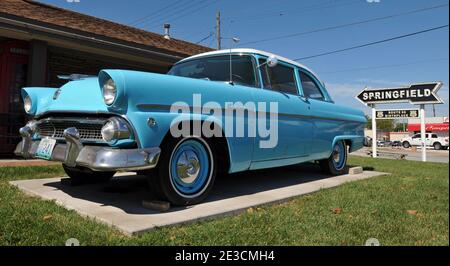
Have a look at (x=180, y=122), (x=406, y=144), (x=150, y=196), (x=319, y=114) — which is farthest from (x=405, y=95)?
(x=406, y=144)

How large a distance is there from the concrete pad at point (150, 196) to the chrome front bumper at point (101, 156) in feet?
1.39

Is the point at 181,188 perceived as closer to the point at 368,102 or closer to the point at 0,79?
the point at 0,79

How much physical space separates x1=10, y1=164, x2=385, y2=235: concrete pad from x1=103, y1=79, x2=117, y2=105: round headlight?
94cm

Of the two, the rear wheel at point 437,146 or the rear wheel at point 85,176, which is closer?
the rear wheel at point 85,176

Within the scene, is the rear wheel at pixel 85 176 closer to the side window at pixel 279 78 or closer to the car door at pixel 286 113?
the car door at pixel 286 113

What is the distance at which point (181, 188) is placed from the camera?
3.62 m

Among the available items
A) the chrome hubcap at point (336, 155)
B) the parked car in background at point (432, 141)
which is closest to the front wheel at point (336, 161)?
the chrome hubcap at point (336, 155)

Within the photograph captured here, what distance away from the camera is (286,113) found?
4758 mm

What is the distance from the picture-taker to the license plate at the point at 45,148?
11.6ft

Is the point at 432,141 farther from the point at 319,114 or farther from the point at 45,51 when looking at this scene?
the point at 45,51

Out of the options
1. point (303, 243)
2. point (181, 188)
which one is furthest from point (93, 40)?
point (303, 243)

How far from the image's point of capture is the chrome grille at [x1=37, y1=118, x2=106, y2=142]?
132 inches

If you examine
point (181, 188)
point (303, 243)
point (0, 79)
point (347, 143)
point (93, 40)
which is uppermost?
point (93, 40)

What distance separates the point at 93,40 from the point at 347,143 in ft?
19.3
